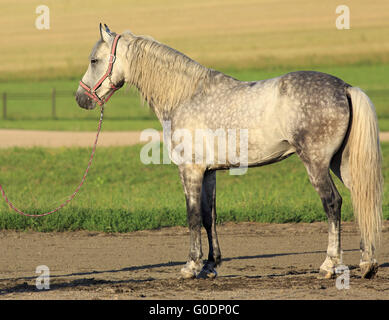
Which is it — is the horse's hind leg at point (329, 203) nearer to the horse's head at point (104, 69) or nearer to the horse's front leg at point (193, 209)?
the horse's front leg at point (193, 209)

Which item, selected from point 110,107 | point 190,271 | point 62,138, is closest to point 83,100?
point 190,271

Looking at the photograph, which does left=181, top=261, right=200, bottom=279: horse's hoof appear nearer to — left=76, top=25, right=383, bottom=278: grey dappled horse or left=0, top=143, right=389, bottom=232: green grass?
left=76, top=25, right=383, bottom=278: grey dappled horse

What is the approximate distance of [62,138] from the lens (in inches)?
865

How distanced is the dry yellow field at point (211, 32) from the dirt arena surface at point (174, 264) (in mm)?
29114

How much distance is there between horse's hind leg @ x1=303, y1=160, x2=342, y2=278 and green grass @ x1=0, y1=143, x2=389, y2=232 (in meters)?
4.09

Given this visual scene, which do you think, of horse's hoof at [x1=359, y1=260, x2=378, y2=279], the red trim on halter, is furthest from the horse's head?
horse's hoof at [x1=359, y1=260, x2=378, y2=279]

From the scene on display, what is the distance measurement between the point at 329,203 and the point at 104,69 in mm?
2679

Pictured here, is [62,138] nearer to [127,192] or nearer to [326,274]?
[127,192]

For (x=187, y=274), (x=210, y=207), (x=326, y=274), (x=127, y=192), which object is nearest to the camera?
(x=326, y=274)

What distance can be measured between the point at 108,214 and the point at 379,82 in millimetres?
27182

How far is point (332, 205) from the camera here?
Result: 7742 millimetres

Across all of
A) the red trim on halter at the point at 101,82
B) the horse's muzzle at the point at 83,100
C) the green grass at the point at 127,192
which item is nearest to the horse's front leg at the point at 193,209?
the red trim on halter at the point at 101,82

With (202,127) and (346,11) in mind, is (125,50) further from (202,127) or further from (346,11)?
(346,11)

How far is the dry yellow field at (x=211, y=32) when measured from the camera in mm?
40750
